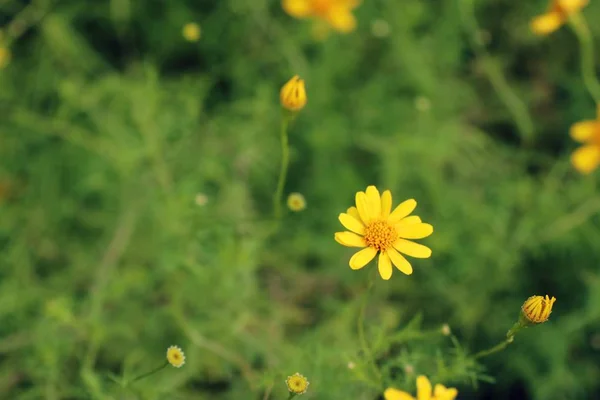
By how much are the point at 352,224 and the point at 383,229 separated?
6cm

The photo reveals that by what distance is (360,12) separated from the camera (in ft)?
8.39

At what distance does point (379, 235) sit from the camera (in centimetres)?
130

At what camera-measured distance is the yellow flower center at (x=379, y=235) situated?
129 centimetres

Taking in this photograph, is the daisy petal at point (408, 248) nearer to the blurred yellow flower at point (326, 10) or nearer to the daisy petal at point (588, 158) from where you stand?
the daisy petal at point (588, 158)

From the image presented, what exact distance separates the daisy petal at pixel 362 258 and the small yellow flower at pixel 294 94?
33 cm

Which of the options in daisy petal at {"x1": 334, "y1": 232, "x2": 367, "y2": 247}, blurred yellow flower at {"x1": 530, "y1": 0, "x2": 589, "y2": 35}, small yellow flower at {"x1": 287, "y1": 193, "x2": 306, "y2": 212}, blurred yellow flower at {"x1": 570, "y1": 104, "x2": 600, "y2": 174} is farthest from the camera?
blurred yellow flower at {"x1": 570, "y1": 104, "x2": 600, "y2": 174}

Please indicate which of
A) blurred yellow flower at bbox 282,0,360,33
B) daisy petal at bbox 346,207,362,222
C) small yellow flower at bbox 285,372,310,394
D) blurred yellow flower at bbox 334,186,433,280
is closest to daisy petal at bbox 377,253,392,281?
blurred yellow flower at bbox 334,186,433,280

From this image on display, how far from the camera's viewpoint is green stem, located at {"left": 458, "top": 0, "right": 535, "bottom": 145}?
7.77 feet

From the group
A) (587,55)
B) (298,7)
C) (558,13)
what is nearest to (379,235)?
(558,13)

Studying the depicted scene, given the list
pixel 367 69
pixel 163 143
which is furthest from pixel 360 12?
pixel 163 143

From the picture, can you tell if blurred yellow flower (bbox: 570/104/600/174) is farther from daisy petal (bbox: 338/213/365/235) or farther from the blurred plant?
the blurred plant

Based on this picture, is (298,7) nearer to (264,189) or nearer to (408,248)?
(264,189)

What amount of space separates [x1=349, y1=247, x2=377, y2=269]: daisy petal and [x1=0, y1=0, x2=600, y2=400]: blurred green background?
17.2 inches

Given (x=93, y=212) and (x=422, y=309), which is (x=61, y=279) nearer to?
(x=93, y=212)
